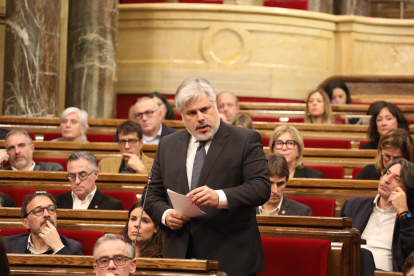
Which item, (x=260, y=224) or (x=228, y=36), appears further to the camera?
(x=228, y=36)

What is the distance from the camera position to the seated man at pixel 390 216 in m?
2.39

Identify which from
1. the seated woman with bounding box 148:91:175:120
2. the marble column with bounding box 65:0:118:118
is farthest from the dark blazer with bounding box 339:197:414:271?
the marble column with bounding box 65:0:118:118

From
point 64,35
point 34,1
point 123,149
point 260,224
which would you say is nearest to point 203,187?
point 260,224

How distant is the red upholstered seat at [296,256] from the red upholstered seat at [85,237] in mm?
704

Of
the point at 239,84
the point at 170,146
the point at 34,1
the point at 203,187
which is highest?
the point at 34,1

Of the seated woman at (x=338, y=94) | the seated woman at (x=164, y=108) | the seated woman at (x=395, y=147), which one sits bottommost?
the seated woman at (x=395, y=147)

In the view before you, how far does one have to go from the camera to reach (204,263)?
1668mm

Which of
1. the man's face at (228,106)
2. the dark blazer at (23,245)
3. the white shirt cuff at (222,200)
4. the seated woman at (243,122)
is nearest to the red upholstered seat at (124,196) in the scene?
the dark blazer at (23,245)

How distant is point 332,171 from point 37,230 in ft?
5.69

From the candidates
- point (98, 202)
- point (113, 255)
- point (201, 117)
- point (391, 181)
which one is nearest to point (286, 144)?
point (391, 181)

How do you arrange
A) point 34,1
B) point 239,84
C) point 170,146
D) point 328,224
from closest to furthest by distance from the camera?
point 170,146 → point 328,224 → point 34,1 → point 239,84

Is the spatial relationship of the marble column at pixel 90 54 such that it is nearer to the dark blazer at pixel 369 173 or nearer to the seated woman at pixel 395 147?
the dark blazer at pixel 369 173

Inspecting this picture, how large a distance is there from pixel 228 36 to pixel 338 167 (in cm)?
Answer: 315

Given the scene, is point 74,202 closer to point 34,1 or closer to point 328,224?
point 328,224
